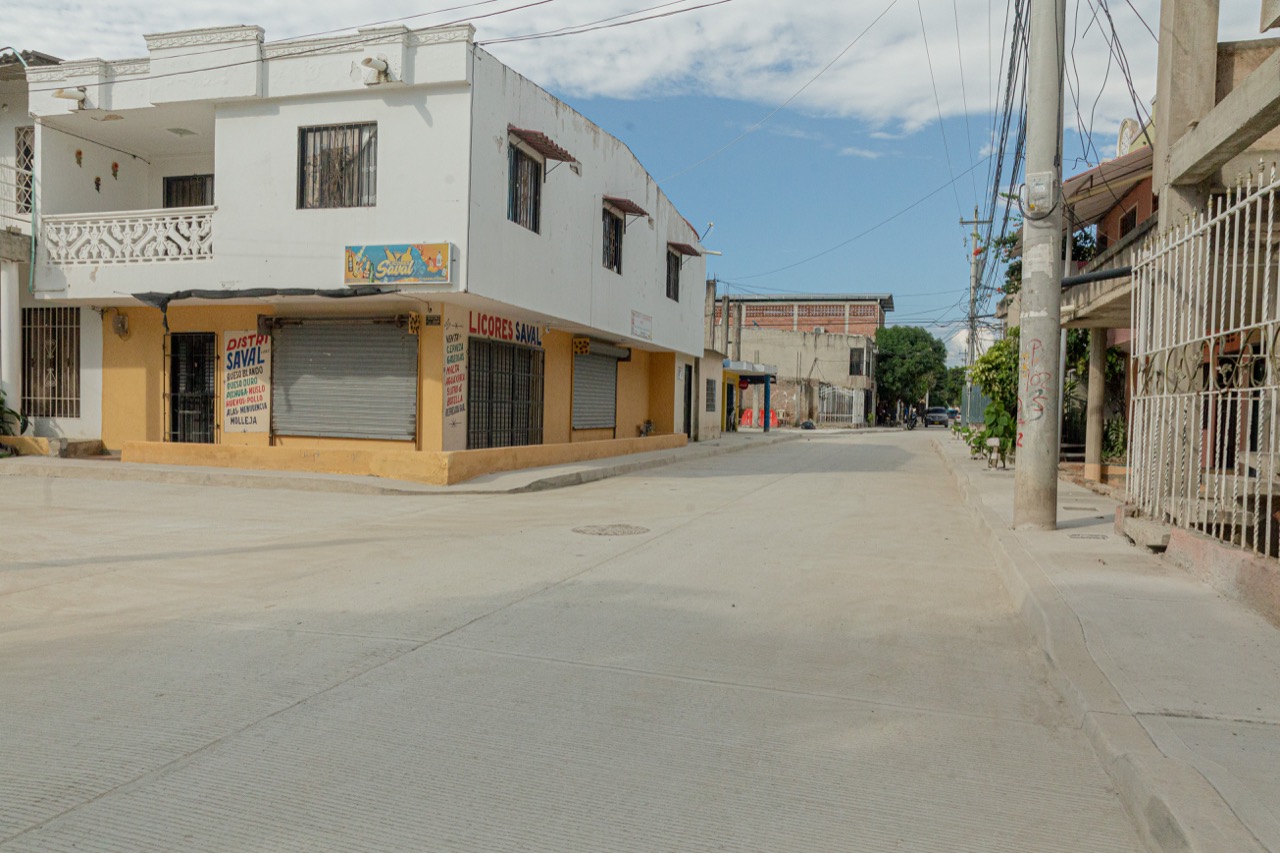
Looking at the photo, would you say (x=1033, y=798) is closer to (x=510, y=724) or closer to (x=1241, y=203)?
(x=510, y=724)

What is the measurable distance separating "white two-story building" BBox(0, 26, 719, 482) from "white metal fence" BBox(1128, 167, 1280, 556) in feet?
32.7

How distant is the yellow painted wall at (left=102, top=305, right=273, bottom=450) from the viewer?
18.4m

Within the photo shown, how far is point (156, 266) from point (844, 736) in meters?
16.2

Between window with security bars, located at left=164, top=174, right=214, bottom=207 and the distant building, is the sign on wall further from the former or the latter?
the distant building

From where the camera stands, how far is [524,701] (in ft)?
14.9

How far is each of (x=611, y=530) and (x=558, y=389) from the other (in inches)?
465

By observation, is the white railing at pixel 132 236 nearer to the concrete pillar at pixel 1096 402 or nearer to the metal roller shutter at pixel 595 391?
the metal roller shutter at pixel 595 391

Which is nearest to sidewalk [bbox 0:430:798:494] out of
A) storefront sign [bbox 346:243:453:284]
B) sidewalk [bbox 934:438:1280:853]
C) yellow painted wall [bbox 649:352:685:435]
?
storefront sign [bbox 346:243:453:284]

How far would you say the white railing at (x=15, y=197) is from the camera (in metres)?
17.8

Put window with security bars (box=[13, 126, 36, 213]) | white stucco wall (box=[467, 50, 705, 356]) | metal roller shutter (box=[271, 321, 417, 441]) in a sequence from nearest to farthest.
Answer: white stucco wall (box=[467, 50, 705, 356]) → metal roller shutter (box=[271, 321, 417, 441]) → window with security bars (box=[13, 126, 36, 213])

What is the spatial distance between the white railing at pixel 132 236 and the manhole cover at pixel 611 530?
9795 millimetres

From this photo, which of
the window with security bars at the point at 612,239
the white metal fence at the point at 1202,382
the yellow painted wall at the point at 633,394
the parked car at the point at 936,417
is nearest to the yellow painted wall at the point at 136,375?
the window with security bars at the point at 612,239

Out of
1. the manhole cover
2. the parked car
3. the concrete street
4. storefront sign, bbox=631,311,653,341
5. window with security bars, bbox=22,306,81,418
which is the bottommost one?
the concrete street

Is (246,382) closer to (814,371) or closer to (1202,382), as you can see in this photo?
(1202,382)
